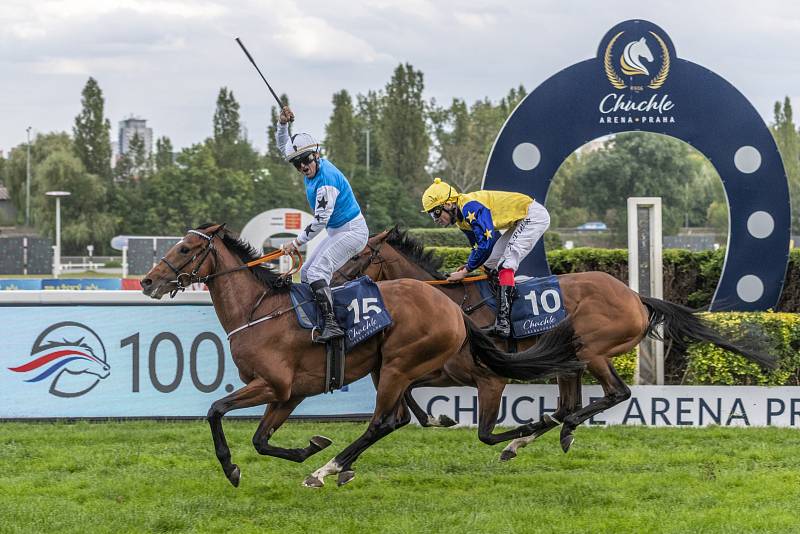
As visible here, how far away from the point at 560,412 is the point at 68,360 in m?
3.69

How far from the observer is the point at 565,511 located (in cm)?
517

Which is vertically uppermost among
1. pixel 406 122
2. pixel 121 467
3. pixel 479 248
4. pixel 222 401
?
pixel 406 122

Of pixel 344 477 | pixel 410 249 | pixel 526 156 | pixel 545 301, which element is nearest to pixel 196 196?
pixel 526 156

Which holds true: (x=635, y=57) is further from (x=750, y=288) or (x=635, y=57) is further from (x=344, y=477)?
(x=344, y=477)

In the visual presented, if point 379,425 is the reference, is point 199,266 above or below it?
above

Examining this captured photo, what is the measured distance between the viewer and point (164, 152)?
6184 cm

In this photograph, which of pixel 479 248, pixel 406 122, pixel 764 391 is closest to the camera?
pixel 479 248

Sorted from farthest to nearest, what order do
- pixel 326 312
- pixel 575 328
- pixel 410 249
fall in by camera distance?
→ pixel 410 249, pixel 575 328, pixel 326 312

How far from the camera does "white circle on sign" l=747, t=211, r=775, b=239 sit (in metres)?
9.01

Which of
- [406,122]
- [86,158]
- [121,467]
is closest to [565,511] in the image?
[121,467]

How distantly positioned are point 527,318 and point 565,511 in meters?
1.81

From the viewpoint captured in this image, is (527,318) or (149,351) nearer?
(527,318)

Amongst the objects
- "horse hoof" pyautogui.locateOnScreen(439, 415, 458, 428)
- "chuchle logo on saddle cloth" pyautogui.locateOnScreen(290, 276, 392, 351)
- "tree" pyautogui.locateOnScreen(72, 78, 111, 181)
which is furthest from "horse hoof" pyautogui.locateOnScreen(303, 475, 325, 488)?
"tree" pyautogui.locateOnScreen(72, 78, 111, 181)

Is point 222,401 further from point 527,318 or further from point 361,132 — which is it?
point 361,132
